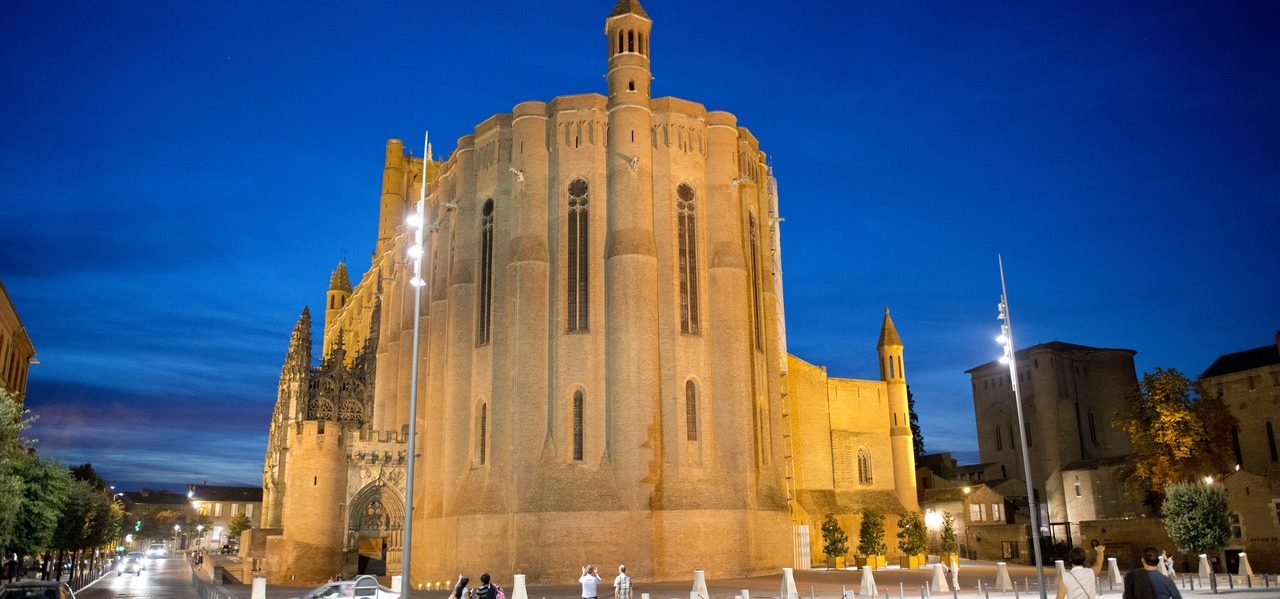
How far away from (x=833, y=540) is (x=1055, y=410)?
3414 cm

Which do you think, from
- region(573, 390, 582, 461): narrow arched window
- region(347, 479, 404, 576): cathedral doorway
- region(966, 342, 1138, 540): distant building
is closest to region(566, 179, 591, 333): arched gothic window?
region(573, 390, 582, 461): narrow arched window

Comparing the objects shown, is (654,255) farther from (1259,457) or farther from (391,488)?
(1259,457)

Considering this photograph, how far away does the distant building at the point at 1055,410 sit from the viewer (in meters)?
70.8

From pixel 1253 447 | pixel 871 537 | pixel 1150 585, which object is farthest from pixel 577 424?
pixel 1253 447

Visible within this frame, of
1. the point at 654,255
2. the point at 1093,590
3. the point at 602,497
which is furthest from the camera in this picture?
the point at 654,255

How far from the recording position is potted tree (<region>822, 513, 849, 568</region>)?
4603 cm

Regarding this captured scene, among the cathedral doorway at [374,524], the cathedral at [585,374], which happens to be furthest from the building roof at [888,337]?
the cathedral doorway at [374,524]

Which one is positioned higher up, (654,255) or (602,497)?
(654,255)

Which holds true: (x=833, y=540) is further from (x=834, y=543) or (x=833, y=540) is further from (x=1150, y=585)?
(x=1150, y=585)

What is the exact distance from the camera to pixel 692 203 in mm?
42375

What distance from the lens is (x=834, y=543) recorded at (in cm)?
4609

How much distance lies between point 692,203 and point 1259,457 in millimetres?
35906

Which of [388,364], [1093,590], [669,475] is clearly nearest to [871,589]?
[669,475]

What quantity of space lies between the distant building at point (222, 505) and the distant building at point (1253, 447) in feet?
395
